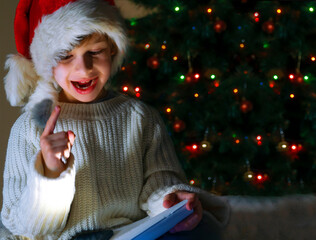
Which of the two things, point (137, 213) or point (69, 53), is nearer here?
point (69, 53)

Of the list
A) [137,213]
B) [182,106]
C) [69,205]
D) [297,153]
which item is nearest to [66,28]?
[69,205]

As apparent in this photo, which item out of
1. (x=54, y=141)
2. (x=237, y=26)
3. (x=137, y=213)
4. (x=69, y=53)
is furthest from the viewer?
(x=237, y=26)

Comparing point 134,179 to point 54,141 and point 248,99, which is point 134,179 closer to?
point 54,141

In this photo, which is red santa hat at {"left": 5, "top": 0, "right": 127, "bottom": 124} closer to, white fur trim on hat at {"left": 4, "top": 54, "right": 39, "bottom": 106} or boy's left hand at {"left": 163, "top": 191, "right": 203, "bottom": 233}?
white fur trim on hat at {"left": 4, "top": 54, "right": 39, "bottom": 106}

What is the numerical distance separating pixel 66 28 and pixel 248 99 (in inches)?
51.4

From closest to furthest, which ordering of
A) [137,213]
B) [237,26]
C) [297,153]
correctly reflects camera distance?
[137,213], [237,26], [297,153]

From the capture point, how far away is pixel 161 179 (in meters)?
1.13

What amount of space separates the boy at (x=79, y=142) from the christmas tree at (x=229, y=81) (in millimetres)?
900

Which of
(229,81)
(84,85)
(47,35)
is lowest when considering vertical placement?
(229,81)

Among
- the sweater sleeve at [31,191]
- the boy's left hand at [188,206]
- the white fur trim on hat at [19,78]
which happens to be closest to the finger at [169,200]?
the boy's left hand at [188,206]

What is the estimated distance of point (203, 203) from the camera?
3.54 feet

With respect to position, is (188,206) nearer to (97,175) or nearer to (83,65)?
(97,175)

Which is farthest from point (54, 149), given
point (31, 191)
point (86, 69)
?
point (86, 69)

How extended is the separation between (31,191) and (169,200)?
13.1 inches
